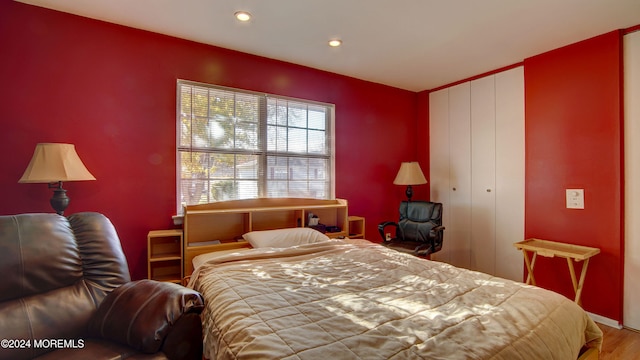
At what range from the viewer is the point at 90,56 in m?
2.51

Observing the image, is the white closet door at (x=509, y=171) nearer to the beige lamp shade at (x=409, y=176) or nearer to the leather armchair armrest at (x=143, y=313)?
the beige lamp shade at (x=409, y=176)

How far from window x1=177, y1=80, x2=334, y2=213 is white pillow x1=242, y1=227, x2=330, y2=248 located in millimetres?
617

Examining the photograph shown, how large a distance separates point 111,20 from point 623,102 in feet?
14.7

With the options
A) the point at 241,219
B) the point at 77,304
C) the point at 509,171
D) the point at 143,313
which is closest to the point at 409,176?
the point at 509,171

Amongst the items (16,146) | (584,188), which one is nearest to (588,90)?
(584,188)

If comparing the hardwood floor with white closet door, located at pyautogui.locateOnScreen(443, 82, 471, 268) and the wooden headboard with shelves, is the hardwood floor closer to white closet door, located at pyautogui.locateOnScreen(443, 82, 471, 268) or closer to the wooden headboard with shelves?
white closet door, located at pyautogui.locateOnScreen(443, 82, 471, 268)

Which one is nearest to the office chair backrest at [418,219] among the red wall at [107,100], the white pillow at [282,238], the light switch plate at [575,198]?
the light switch plate at [575,198]

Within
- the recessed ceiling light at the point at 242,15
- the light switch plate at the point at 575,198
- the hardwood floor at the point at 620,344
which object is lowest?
the hardwood floor at the point at 620,344

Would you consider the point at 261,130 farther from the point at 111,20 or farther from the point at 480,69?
the point at 480,69

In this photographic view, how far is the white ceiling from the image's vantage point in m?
2.30

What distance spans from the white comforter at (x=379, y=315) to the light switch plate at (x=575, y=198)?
175 centimetres

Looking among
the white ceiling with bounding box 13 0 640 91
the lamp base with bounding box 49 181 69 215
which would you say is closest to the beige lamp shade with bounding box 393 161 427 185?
the white ceiling with bounding box 13 0 640 91

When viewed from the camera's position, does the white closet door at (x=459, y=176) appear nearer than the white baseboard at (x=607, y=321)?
No

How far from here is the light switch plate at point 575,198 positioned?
2846 mm
